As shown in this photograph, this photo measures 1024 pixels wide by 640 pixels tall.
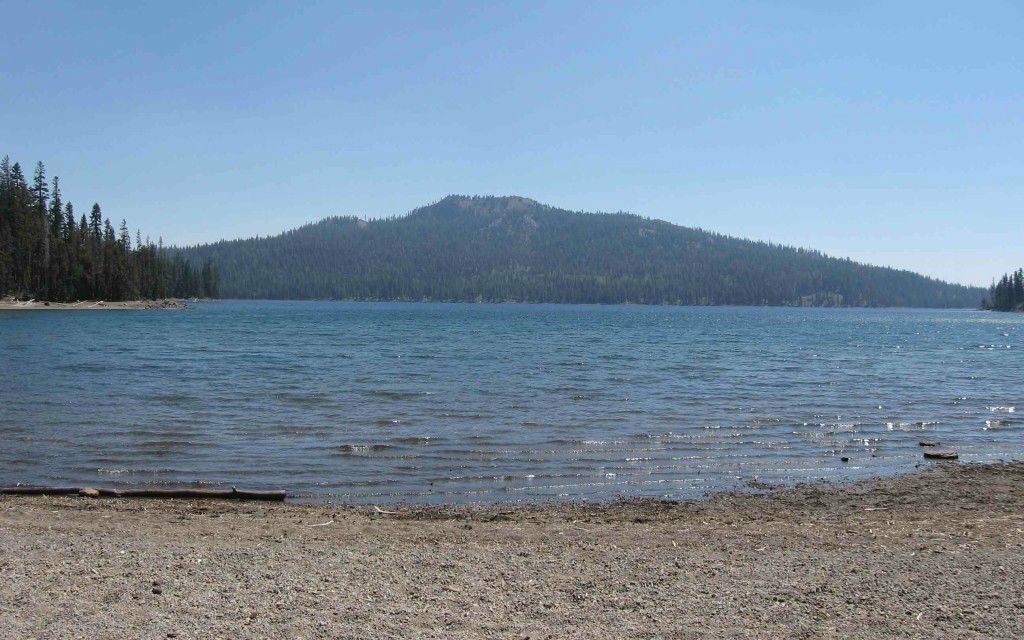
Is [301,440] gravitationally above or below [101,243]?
below

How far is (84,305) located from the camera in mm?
117750

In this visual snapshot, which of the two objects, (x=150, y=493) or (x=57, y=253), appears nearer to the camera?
(x=150, y=493)

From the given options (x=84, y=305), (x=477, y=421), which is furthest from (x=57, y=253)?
(x=477, y=421)

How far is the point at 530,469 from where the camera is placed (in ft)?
53.9

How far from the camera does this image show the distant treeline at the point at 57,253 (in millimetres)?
107938

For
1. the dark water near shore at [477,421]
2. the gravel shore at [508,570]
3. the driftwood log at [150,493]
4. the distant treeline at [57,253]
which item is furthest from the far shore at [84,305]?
the gravel shore at [508,570]

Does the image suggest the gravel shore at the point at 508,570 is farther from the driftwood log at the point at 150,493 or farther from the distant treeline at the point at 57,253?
the distant treeline at the point at 57,253

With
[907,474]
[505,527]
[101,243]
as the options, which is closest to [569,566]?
[505,527]

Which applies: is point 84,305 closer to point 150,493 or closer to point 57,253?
point 57,253

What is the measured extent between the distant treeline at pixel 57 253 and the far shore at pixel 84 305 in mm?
1480

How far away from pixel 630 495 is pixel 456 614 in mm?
7351

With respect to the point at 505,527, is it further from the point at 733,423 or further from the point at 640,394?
the point at 640,394

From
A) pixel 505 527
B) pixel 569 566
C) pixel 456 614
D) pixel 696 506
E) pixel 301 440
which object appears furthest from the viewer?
pixel 301 440

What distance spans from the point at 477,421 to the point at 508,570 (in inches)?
543
